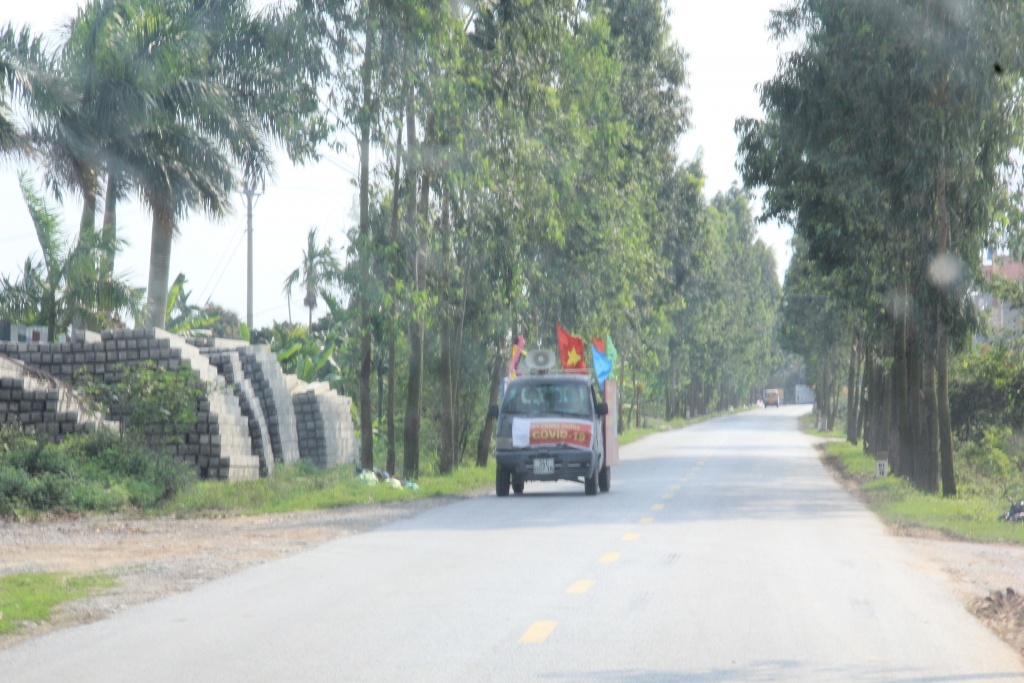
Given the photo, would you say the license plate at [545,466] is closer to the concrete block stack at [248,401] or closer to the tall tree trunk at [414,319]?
the tall tree trunk at [414,319]

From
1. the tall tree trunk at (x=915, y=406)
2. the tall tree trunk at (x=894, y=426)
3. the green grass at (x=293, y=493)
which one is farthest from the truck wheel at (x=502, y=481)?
the tall tree trunk at (x=894, y=426)

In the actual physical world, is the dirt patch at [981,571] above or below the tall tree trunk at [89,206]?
below

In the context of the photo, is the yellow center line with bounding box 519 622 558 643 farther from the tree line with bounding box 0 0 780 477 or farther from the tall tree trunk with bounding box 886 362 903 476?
the tall tree trunk with bounding box 886 362 903 476

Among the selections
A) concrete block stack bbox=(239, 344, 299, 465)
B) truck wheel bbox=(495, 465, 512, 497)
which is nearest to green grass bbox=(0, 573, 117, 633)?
truck wheel bbox=(495, 465, 512, 497)

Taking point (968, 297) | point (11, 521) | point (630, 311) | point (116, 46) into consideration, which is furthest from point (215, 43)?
point (630, 311)

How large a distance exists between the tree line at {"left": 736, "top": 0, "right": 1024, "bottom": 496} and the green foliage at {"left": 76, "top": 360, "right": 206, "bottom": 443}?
13.4m

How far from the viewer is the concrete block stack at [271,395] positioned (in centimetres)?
2755

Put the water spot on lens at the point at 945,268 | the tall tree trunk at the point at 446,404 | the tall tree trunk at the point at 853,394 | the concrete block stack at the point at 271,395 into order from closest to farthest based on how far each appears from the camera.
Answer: the water spot on lens at the point at 945,268, the concrete block stack at the point at 271,395, the tall tree trunk at the point at 446,404, the tall tree trunk at the point at 853,394

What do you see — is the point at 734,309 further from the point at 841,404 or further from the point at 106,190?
the point at 106,190

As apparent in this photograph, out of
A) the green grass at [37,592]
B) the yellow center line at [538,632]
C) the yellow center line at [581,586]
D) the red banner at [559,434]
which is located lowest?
the yellow center line at [538,632]

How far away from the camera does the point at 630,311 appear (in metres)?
42.9

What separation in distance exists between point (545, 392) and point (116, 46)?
11.7 metres

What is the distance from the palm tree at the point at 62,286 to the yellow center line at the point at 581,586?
50.5 ft

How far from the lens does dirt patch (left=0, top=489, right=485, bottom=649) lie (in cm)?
1039
